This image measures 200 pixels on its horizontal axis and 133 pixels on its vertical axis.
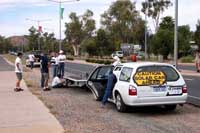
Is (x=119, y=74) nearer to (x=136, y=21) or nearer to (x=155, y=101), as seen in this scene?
(x=155, y=101)

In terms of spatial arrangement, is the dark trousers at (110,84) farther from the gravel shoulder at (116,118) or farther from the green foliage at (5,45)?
the green foliage at (5,45)

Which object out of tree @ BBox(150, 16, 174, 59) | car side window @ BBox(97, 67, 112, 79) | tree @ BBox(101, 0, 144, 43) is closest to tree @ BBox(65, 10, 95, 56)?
tree @ BBox(101, 0, 144, 43)

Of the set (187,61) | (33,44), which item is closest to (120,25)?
(187,61)

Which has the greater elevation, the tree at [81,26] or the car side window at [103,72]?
the tree at [81,26]

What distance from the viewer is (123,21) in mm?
97438

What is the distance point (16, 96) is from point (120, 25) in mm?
81024

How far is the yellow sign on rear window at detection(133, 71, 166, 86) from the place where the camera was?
40.6ft

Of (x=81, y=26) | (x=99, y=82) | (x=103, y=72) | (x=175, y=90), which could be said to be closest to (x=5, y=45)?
(x=81, y=26)

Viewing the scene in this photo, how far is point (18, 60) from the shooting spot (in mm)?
19312

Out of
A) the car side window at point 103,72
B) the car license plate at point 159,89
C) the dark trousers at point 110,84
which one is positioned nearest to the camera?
the car license plate at point 159,89

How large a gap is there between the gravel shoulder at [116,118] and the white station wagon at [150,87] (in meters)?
0.38

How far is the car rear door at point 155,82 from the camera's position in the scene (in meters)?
12.3

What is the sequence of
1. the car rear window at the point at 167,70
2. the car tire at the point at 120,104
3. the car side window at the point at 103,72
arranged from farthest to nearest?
the car side window at the point at 103,72
the car tire at the point at 120,104
the car rear window at the point at 167,70

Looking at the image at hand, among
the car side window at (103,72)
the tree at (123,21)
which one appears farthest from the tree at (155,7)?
the car side window at (103,72)
